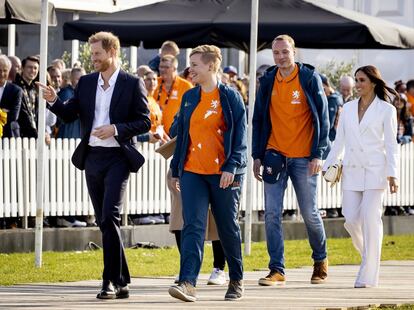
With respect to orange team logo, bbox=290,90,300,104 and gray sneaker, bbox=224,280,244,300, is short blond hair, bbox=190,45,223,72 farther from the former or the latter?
orange team logo, bbox=290,90,300,104

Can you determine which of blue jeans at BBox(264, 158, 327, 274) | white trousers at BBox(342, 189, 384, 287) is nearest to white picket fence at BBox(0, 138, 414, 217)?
blue jeans at BBox(264, 158, 327, 274)

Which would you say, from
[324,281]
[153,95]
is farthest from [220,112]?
[153,95]

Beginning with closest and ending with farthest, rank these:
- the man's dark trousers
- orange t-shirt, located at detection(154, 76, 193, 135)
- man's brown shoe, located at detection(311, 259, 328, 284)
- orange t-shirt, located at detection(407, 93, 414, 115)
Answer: the man's dark trousers
man's brown shoe, located at detection(311, 259, 328, 284)
orange t-shirt, located at detection(154, 76, 193, 135)
orange t-shirt, located at detection(407, 93, 414, 115)

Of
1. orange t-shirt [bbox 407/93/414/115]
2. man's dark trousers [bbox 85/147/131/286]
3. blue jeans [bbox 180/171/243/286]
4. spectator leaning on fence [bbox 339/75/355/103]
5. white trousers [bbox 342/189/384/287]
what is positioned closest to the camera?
blue jeans [bbox 180/171/243/286]

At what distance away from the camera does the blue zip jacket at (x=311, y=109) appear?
14.5 meters

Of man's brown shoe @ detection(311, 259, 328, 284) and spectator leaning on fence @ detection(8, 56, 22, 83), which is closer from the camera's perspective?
man's brown shoe @ detection(311, 259, 328, 284)

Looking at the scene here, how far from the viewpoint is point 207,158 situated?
12.8 m

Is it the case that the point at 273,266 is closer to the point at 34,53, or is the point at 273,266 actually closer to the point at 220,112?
the point at 220,112

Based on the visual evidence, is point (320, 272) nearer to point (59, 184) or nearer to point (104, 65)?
point (104, 65)

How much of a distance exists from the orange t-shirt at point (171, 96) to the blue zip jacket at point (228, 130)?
12.7ft

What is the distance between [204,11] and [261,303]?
33.9 ft

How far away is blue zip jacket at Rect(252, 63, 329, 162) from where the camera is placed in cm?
1452

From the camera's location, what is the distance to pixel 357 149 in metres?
14.8

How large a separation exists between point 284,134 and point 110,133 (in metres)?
2.27
